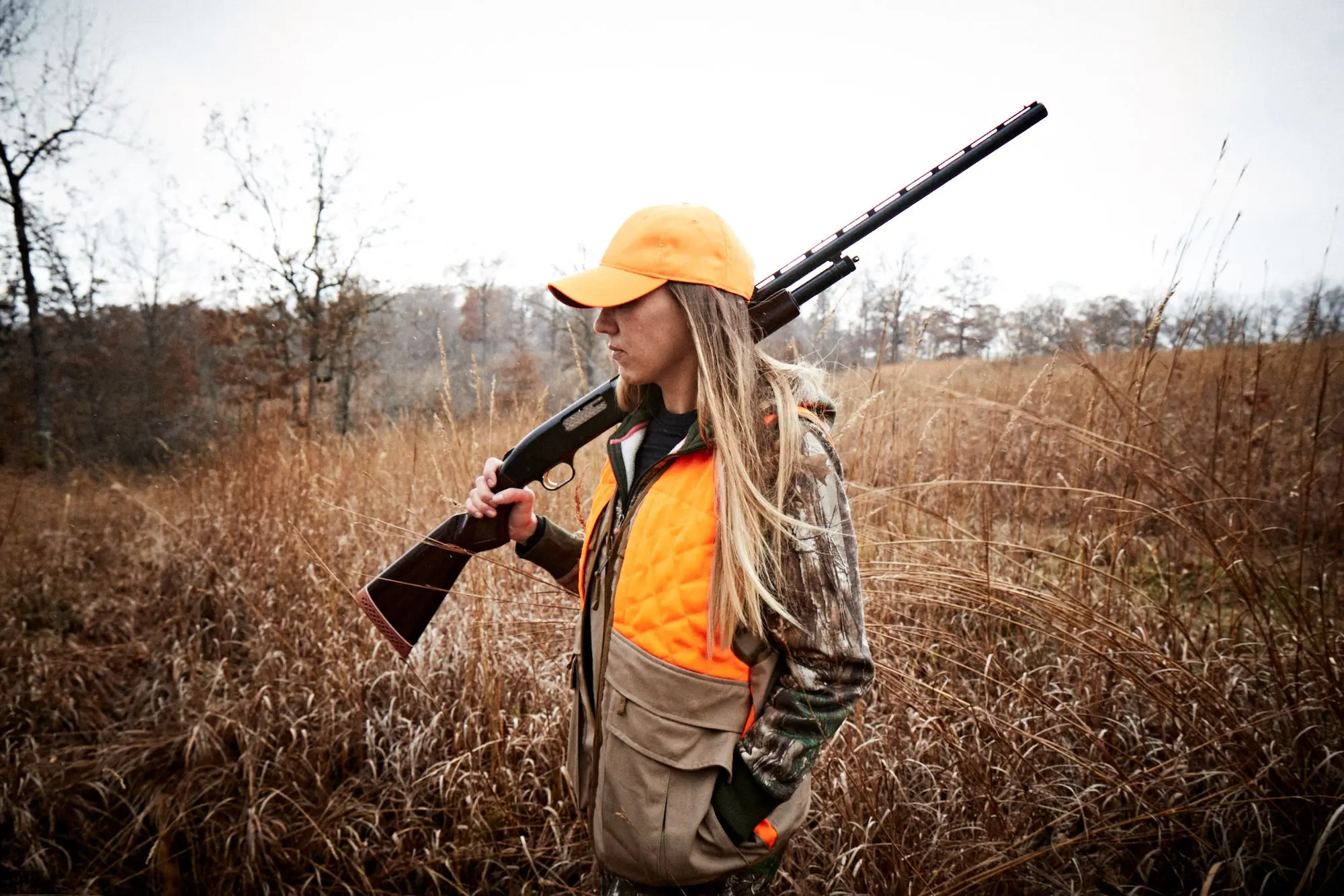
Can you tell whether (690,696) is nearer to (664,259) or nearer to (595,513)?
(595,513)

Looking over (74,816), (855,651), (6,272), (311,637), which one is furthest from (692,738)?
(6,272)

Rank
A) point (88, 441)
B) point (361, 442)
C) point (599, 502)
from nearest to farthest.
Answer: point (599, 502) → point (361, 442) → point (88, 441)

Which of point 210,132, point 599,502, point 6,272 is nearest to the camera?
point 599,502

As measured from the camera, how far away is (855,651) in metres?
1.08

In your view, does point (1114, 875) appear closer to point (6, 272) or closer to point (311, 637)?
point (311, 637)

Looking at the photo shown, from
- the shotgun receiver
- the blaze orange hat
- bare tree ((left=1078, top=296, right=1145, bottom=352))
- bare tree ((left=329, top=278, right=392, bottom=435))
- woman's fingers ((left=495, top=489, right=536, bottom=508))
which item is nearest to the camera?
the blaze orange hat

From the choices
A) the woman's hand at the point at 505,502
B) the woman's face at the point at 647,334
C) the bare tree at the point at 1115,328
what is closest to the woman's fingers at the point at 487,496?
the woman's hand at the point at 505,502

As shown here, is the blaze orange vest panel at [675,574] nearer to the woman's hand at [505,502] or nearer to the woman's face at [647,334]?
the woman's face at [647,334]

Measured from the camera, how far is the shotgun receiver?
1536mm

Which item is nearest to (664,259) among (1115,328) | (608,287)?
(608,287)

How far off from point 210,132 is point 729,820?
18.6 m

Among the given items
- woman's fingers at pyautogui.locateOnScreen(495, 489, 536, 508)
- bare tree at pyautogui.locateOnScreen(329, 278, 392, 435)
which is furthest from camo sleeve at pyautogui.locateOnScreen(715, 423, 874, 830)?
bare tree at pyautogui.locateOnScreen(329, 278, 392, 435)

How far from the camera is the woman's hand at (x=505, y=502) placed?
1.70m

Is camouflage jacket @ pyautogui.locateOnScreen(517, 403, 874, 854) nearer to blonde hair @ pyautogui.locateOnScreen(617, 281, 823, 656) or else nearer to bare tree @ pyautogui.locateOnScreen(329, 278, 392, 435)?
blonde hair @ pyautogui.locateOnScreen(617, 281, 823, 656)
